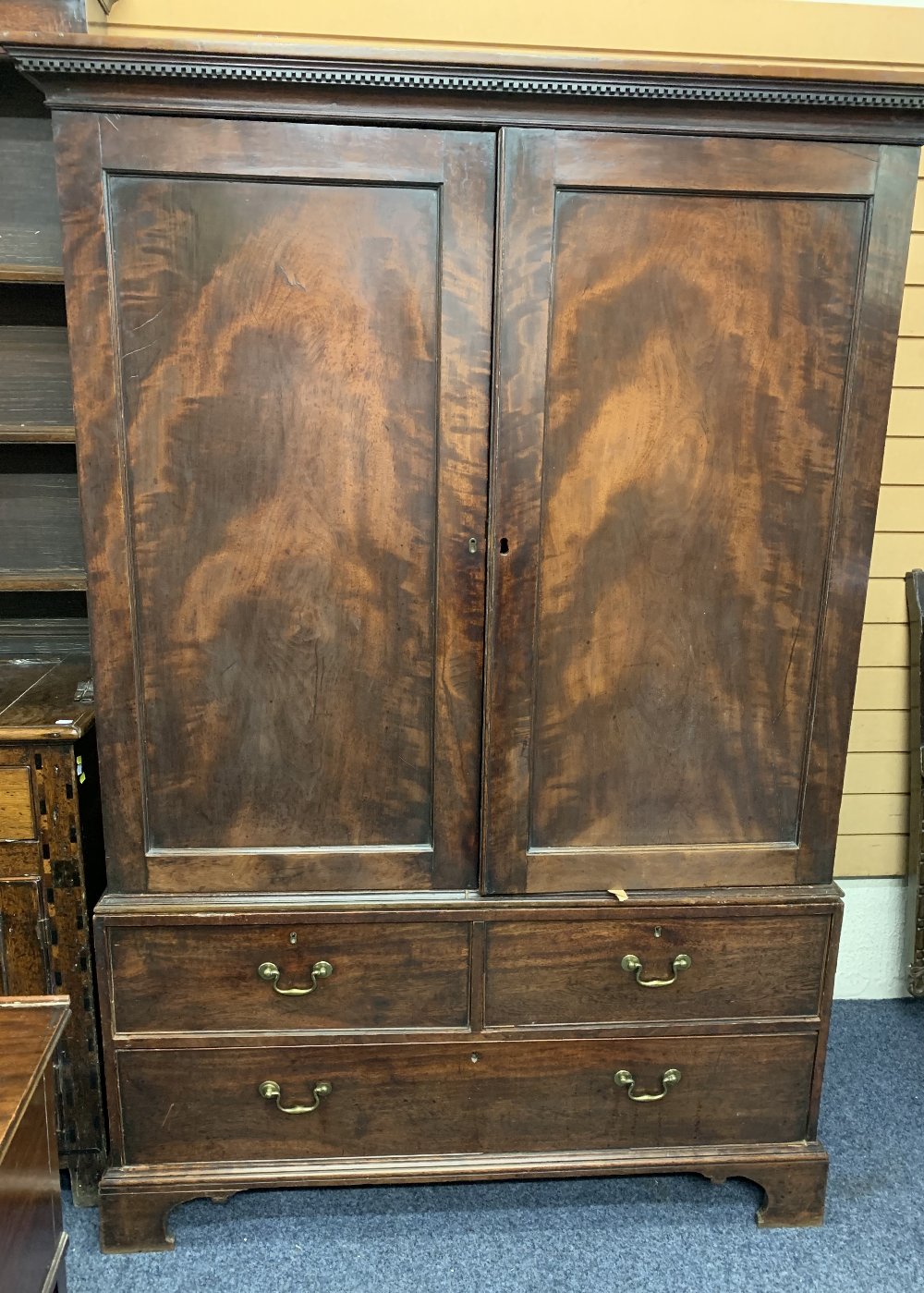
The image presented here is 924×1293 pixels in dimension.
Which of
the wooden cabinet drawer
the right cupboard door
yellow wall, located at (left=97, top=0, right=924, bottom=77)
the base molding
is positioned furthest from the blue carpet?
yellow wall, located at (left=97, top=0, right=924, bottom=77)

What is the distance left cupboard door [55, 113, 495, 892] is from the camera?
145cm

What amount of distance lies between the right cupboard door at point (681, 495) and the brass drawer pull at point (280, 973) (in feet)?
1.12

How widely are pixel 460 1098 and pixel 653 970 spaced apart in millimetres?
439

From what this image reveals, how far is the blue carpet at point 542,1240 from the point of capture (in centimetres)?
176

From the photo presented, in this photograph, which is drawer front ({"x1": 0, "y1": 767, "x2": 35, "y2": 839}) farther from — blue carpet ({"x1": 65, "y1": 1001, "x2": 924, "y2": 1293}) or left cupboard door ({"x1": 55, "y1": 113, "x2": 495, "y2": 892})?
blue carpet ({"x1": 65, "y1": 1001, "x2": 924, "y2": 1293})

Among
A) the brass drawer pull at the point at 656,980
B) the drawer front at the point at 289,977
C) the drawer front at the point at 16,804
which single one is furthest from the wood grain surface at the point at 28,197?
the brass drawer pull at the point at 656,980

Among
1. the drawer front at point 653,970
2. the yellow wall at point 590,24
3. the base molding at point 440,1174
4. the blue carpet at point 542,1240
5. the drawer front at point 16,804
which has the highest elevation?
the yellow wall at point 590,24

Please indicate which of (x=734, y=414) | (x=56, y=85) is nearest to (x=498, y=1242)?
(x=734, y=414)

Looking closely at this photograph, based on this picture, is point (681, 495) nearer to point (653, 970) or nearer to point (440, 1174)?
point (653, 970)

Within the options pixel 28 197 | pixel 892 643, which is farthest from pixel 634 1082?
pixel 28 197

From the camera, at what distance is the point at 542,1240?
1855mm

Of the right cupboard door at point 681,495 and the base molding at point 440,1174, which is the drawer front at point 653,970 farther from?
the base molding at point 440,1174

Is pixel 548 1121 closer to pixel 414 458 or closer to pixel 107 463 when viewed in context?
pixel 414 458

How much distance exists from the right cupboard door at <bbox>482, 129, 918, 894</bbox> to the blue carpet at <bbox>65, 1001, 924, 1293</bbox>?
713 mm
